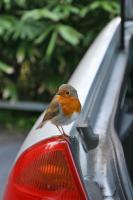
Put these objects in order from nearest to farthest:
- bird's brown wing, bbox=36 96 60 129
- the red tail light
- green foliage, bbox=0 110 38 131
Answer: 1. the red tail light
2. bird's brown wing, bbox=36 96 60 129
3. green foliage, bbox=0 110 38 131

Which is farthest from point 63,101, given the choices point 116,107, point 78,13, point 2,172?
point 78,13

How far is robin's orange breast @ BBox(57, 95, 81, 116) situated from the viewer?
171 centimetres

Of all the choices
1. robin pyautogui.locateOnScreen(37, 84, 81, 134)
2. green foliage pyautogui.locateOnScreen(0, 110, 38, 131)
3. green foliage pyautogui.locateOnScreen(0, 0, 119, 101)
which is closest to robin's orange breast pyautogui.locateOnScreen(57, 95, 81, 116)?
robin pyautogui.locateOnScreen(37, 84, 81, 134)

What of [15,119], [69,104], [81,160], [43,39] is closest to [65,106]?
[69,104]

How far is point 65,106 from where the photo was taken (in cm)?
172

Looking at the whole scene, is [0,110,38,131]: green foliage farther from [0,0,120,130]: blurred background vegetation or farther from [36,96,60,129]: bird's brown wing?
[36,96,60,129]: bird's brown wing

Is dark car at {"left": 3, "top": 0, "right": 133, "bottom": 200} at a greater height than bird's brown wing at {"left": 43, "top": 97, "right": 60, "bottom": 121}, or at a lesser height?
lesser

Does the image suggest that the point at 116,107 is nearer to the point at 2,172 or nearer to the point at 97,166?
the point at 97,166

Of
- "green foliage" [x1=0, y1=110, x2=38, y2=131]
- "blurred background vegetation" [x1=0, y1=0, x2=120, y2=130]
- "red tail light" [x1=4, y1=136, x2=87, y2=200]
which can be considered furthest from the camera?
"green foliage" [x1=0, y1=110, x2=38, y2=131]

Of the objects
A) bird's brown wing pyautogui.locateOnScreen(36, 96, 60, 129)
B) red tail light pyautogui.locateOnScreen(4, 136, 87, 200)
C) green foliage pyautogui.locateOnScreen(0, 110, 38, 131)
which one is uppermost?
bird's brown wing pyautogui.locateOnScreen(36, 96, 60, 129)

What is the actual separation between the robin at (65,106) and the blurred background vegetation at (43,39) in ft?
15.9

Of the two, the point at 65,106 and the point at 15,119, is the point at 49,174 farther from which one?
the point at 15,119

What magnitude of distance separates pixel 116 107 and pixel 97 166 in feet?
1.52

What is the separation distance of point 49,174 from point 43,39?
5121 mm
